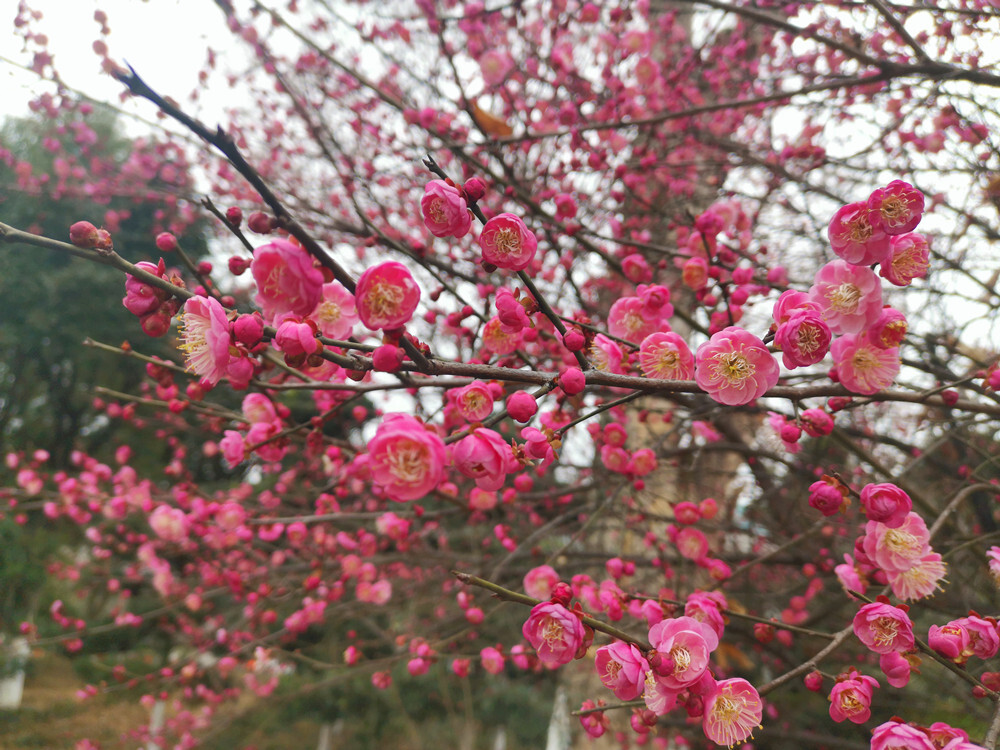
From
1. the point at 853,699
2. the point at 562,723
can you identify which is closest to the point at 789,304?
the point at 853,699

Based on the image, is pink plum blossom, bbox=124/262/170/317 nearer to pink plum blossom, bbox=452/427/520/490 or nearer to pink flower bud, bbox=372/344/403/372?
pink flower bud, bbox=372/344/403/372

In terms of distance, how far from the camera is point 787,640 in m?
2.59

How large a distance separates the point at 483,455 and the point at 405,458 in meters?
0.14

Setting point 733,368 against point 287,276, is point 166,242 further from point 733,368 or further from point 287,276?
point 733,368

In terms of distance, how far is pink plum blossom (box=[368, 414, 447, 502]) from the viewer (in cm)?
82

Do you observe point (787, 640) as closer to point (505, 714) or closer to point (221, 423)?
point (221, 423)

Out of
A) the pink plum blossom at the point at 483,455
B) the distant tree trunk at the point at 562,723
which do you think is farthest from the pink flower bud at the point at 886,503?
the distant tree trunk at the point at 562,723

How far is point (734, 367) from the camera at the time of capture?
1100 millimetres

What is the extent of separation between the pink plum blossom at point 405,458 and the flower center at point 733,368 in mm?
629

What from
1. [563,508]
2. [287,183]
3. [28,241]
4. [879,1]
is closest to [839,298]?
[879,1]

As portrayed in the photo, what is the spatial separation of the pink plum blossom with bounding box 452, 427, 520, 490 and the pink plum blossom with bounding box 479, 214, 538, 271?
1.17ft

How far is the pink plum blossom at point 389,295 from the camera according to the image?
2.75 feet

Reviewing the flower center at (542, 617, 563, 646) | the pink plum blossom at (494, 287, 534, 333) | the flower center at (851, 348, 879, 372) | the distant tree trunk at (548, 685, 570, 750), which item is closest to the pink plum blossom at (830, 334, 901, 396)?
the flower center at (851, 348, 879, 372)

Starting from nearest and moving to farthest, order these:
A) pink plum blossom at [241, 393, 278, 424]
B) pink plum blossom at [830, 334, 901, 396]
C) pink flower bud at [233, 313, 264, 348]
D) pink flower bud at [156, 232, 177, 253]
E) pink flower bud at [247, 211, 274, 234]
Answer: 1. pink flower bud at [247, 211, 274, 234]
2. pink flower bud at [233, 313, 264, 348]
3. pink flower bud at [156, 232, 177, 253]
4. pink plum blossom at [830, 334, 901, 396]
5. pink plum blossom at [241, 393, 278, 424]
